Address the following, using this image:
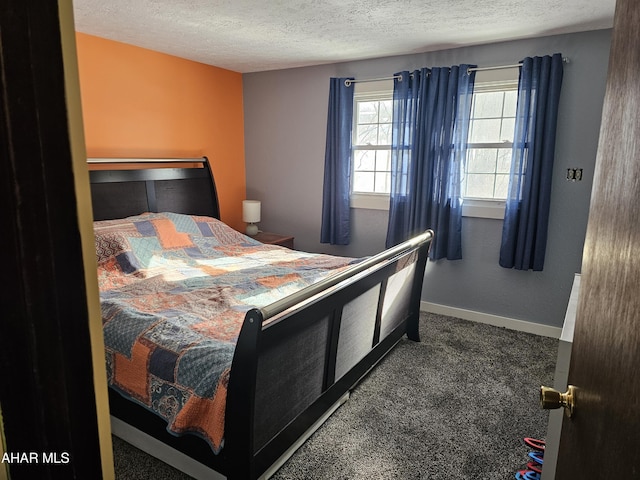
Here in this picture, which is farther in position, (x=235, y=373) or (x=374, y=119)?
(x=374, y=119)

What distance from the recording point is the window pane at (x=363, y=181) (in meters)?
4.04

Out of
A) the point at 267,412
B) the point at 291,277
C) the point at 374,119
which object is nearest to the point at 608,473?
the point at 267,412

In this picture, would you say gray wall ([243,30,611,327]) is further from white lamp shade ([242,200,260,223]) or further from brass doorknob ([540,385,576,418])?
brass doorknob ([540,385,576,418])

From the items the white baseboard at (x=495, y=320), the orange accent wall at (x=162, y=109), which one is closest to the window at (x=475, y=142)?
the white baseboard at (x=495, y=320)

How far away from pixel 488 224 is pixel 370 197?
1073 millimetres

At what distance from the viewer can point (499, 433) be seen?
2.15 m

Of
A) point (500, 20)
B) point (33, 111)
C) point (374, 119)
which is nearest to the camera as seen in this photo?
point (33, 111)

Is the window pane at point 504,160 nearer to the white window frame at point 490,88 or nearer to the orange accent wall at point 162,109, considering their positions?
the white window frame at point 490,88

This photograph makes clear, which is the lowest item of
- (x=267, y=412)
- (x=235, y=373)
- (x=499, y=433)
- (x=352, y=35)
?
(x=499, y=433)

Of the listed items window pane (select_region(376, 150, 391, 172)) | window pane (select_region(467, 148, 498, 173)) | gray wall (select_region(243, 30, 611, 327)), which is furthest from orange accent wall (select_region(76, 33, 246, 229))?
window pane (select_region(467, 148, 498, 173))

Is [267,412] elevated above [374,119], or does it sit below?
below

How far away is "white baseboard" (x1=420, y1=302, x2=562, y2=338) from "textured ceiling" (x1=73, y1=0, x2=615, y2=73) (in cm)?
218

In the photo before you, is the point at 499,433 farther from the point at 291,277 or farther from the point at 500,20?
the point at 500,20

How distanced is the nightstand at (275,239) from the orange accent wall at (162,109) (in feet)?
1.51
